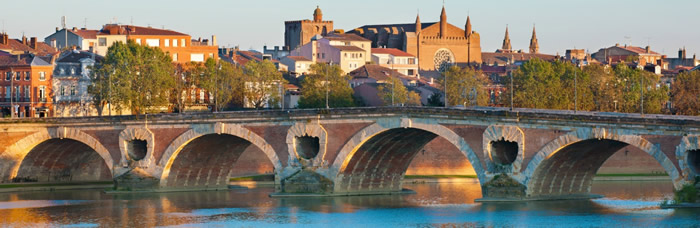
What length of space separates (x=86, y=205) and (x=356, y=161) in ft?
54.1

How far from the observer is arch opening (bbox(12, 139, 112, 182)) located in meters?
101

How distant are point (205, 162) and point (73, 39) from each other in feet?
195

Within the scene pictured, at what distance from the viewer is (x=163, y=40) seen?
481 ft

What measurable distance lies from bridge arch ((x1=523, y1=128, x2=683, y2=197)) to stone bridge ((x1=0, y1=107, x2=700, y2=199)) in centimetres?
7

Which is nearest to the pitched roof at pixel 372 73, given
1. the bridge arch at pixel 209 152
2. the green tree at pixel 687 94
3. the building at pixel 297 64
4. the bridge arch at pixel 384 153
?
the building at pixel 297 64

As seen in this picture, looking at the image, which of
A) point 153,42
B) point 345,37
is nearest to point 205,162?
point 153,42

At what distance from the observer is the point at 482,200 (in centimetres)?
8331

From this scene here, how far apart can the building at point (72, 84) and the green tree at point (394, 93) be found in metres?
25.9

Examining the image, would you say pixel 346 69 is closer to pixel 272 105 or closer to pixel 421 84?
pixel 421 84

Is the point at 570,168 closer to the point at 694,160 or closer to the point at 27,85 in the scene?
the point at 694,160

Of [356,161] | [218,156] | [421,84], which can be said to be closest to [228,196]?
[218,156]

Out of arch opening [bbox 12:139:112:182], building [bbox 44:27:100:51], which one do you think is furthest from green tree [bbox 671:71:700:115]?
building [bbox 44:27:100:51]

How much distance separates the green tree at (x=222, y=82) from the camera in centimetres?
13025

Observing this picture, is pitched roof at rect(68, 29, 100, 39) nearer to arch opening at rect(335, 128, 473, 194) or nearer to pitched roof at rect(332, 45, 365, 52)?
pitched roof at rect(332, 45, 365, 52)
